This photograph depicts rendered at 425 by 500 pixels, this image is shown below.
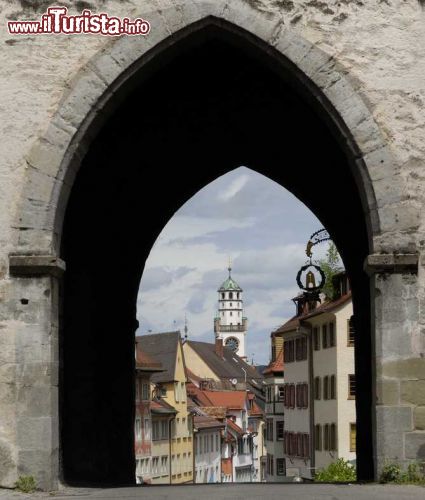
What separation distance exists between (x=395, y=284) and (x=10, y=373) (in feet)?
10.4

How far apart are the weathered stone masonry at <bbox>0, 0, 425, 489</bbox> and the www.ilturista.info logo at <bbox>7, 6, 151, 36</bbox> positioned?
0.22 ft

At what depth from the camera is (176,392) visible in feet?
256

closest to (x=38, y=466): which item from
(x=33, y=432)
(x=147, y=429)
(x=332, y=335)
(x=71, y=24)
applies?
(x=33, y=432)

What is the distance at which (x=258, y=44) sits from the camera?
12133 millimetres

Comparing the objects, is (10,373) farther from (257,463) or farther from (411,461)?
(257,463)

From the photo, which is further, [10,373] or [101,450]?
[101,450]

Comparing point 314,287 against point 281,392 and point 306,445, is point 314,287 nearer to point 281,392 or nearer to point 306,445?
point 306,445

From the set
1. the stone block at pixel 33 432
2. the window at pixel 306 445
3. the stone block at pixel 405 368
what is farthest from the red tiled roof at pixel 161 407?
the stone block at pixel 405 368

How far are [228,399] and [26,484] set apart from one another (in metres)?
99.7

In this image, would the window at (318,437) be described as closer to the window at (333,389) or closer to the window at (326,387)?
the window at (326,387)

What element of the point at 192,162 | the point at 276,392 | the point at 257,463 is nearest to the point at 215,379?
the point at 257,463

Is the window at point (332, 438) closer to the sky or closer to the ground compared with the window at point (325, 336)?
closer to the ground

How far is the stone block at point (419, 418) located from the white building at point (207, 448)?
77.6m

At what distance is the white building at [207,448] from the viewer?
298ft
